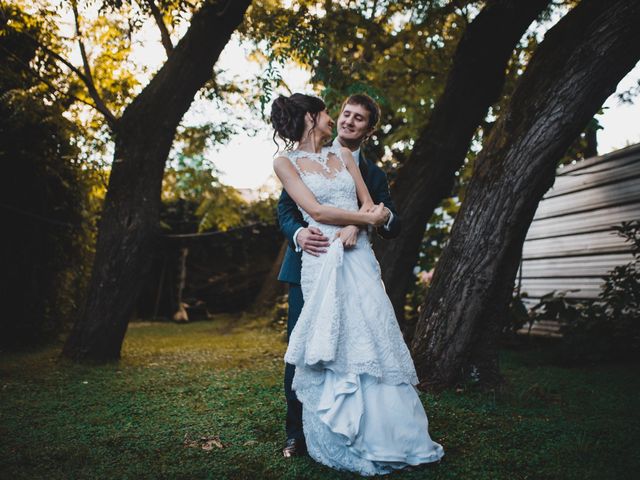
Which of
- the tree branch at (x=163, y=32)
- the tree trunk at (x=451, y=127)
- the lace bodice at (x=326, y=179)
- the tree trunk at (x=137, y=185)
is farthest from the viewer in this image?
the tree branch at (x=163, y=32)

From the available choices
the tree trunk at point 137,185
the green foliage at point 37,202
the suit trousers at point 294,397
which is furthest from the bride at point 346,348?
the green foliage at point 37,202

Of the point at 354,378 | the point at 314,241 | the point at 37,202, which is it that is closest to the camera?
the point at 354,378

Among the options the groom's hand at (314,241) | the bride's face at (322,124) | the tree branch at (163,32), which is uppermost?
the tree branch at (163,32)

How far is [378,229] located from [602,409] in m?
2.22

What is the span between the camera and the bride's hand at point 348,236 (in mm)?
2668

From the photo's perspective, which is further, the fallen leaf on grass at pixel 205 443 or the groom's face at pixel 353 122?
the groom's face at pixel 353 122

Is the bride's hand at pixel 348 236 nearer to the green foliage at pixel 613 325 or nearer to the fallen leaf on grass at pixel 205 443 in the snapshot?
the fallen leaf on grass at pixel 205 443

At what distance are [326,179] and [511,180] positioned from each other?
1654 mm

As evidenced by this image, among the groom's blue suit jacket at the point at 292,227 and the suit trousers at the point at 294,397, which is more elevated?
the groom's blue suit jacket at the point at 292,227

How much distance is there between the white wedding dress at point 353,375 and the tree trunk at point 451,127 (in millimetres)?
2655

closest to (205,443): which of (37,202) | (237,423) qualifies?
(237,423)

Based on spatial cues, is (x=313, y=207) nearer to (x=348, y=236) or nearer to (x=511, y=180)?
(x=348, y=236)

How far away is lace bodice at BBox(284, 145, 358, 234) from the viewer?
2.78 metres

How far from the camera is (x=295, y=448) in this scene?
2.73 m
